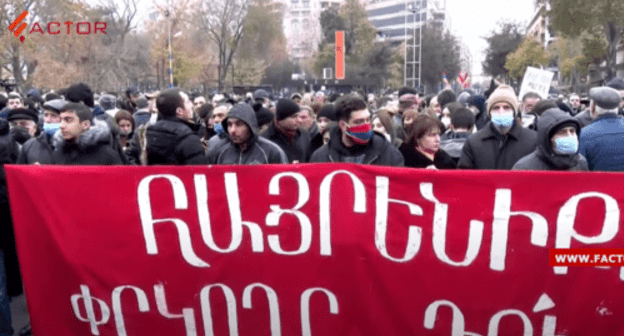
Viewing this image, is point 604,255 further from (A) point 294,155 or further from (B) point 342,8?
(B) point 342,8

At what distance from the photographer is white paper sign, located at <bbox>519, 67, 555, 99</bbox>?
32.5 ft

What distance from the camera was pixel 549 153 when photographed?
397 centimetres

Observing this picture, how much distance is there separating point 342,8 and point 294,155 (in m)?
62.3

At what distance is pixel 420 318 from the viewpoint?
3.28m

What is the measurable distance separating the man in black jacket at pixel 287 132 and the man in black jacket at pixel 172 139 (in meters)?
1.57

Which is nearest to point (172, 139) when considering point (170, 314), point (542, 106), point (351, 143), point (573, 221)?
point (351, 143)

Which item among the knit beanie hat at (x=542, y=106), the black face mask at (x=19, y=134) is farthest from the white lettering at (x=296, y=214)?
the knit beanie hat at (x=542, y=106)

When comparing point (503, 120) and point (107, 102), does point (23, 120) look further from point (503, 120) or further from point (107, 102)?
point (503, 120)

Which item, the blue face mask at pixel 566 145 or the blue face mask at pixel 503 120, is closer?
the blue face mask at pixel 566 145

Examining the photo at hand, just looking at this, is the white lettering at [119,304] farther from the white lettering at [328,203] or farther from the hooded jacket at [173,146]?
the hooded jacket at [173,146]

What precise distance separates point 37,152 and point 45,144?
0.38 feet

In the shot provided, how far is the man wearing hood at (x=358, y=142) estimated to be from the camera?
4.39 m

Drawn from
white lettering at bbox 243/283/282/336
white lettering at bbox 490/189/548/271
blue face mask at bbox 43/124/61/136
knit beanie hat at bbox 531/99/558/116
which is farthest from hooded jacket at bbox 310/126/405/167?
knit beanie hat at bbox 531/99/558/116

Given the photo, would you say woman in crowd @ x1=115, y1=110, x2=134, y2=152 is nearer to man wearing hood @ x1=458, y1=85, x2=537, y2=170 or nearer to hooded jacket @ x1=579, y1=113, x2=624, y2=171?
man wearing hood @ x1=458, y1=85, x2=537, y2=170
